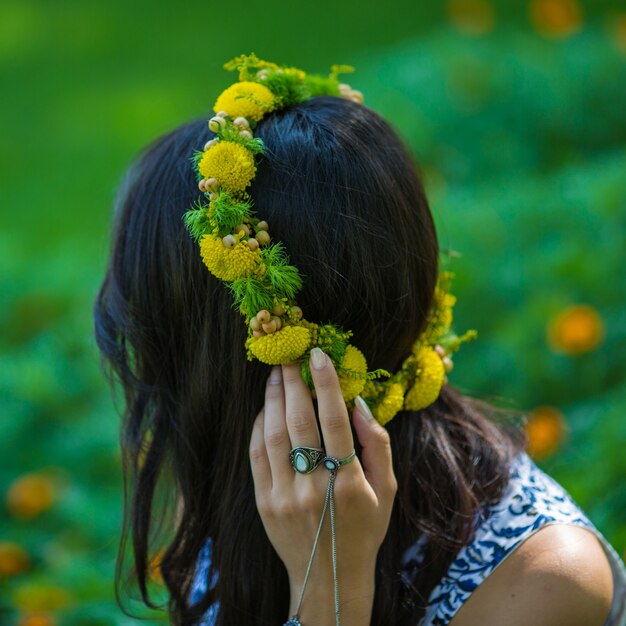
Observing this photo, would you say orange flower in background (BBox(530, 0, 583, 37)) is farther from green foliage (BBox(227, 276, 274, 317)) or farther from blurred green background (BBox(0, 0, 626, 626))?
green foliage (BBox(227, 276, 274, 317))

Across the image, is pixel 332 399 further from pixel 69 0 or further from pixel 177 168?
pixel 69 0

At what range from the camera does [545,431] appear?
302 cm

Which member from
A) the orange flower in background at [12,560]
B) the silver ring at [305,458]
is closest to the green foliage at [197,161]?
the silver ring at [305,458]

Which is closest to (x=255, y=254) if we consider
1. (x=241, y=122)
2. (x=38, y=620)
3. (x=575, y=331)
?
(x=241, y=122)

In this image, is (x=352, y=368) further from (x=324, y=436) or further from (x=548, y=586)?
A: (x=548, y=586)

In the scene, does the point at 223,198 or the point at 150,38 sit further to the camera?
the point at 150,38

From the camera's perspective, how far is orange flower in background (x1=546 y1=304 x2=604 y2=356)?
3.18m

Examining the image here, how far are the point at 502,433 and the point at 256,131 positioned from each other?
3.19 ft

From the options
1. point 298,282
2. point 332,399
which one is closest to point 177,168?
point 298,282

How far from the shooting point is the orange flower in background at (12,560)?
9.76 feet

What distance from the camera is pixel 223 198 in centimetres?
161

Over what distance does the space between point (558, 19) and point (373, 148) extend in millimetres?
4255

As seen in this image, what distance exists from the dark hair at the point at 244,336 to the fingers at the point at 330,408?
0.35 ft

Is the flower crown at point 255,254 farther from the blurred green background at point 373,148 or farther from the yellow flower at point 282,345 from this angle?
the blurred green background at point 373,148
